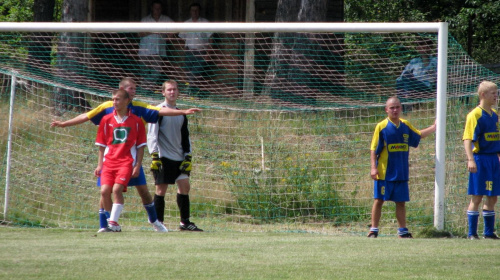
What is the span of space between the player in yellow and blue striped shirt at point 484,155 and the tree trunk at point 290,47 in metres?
2.40

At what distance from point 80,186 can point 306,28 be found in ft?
13.1

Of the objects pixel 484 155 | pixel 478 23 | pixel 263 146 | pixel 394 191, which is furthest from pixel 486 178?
pixel 478 23

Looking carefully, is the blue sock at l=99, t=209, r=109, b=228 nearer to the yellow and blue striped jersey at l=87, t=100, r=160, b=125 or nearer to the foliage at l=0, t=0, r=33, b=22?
the yellow and blue striped jersey at l=87, t=100, r=160, b=125

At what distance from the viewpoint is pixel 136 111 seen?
6945 mm

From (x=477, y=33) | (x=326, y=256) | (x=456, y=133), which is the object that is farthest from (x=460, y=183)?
(x=477, y=33)

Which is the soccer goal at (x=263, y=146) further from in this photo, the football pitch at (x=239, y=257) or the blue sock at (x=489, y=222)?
the football pitch at (x=239, y=257)

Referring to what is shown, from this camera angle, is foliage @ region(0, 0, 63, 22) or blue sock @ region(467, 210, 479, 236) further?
foliage @ region(0, 0, 63, 22)

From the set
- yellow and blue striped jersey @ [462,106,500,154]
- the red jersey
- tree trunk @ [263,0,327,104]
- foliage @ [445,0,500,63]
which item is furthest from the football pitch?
foliage @ [445,0,500,63]

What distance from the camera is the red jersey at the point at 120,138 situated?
21.8ft

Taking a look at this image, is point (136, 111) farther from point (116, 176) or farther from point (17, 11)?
point (17, 11)

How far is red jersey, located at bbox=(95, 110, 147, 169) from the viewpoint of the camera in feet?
21.8

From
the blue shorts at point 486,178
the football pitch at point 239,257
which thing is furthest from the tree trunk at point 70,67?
the blue shorts at point 486,178

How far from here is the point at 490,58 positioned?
71.2 ft

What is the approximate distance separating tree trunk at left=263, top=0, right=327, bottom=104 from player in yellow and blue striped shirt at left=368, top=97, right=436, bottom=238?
189 cm
